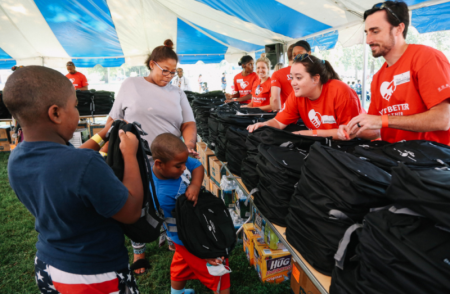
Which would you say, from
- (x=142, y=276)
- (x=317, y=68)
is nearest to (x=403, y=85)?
(x=317, y=68)

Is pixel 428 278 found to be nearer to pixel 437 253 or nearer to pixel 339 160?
pixel 437 253

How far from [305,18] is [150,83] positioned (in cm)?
435

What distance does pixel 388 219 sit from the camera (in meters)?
0.79

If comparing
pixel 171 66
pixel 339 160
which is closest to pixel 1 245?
pixel 171 66

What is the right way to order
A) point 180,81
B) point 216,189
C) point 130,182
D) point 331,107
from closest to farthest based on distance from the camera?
point 130,182
point 331,107
point 216,189
point 180,81

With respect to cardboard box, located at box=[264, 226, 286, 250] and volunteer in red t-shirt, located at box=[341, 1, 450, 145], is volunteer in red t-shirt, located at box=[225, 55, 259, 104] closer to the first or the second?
cardboard box, located at box=[264, 226, 286, 250]

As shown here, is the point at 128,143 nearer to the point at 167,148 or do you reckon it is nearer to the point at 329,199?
the point at 167,148

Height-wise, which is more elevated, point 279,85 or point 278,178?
point 279,85

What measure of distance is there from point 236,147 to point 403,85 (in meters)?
1.31

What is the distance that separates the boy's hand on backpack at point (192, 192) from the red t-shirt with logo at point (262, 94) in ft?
8.08

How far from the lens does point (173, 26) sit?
8477 mm

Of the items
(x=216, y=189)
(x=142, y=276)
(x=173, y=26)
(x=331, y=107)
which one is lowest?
(x=142, y=276)

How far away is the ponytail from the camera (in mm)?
1904

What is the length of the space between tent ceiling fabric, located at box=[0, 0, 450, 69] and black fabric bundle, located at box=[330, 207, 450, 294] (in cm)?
397
